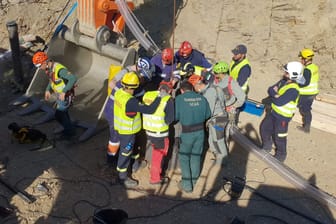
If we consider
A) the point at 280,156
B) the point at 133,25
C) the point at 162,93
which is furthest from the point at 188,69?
the point at 280,156

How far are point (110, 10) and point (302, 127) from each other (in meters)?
4.70

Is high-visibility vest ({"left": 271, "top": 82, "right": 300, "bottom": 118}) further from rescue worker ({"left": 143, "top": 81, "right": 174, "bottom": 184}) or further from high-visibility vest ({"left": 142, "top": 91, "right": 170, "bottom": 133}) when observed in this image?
high-visibility vest ({"left": 142, "top": 91, "right": 170, "bottom": 133})

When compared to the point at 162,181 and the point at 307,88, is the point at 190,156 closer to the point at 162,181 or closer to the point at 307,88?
the point at 162,181

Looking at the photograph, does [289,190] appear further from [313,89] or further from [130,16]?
[130,16]

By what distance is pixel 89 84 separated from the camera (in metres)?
9.31

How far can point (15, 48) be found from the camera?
920 centimetres

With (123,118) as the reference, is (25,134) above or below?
below

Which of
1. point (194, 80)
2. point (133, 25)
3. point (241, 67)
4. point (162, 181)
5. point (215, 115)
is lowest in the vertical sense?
point (162, 181)

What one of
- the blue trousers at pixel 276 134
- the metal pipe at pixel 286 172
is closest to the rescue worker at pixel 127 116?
the metal pipe at pixel 286 172

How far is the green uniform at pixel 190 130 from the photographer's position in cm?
622

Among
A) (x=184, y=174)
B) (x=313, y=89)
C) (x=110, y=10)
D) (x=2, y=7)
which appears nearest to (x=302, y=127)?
(x=313, y=89)

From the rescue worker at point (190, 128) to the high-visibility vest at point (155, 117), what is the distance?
21cm

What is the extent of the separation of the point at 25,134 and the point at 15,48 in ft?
8.75

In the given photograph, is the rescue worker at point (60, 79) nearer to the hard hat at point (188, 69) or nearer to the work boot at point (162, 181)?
the hard hat at point (188, 69)
